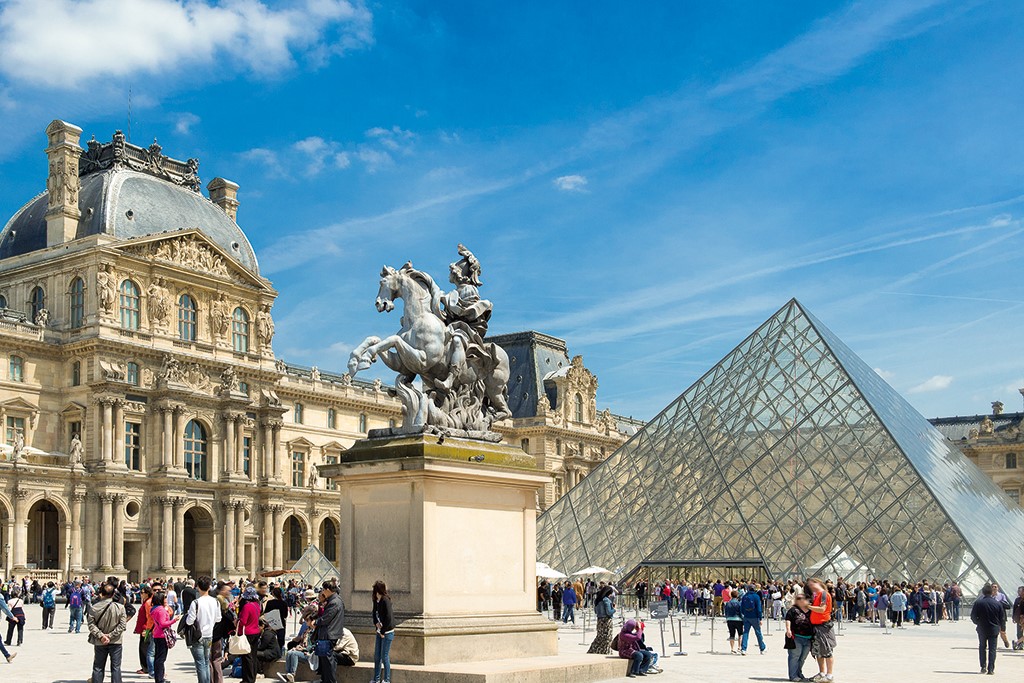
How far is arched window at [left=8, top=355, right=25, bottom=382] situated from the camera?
47.8 m

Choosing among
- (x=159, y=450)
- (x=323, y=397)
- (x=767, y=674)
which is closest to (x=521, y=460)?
(x=767, y=674)

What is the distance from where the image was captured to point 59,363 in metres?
49.6

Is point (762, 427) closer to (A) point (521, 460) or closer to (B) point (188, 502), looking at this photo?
(B) point (188, 502)

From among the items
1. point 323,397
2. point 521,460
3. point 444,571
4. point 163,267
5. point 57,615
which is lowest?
point 57,615

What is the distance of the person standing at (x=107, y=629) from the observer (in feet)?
41.0

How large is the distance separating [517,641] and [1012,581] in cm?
Result: 2709

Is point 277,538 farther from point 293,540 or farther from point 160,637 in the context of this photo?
point 160,637

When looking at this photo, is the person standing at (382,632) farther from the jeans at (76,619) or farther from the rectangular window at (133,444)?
the rectangular window at (133,444)

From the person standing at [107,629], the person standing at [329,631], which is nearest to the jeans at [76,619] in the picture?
the person standing at [107,629]

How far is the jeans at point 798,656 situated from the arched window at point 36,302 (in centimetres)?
4230

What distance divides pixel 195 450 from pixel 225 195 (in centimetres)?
1475

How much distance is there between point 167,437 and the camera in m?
49.8

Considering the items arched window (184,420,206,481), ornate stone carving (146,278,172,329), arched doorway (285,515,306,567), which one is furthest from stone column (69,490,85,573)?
arched doorway (285,515,306,567)

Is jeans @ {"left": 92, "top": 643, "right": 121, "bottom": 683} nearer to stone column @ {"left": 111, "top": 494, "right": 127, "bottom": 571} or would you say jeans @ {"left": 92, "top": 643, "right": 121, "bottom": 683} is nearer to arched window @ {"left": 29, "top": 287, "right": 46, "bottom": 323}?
stone column @ {"left": 111, "top": 494, "right": 127, "bottom": 571}
